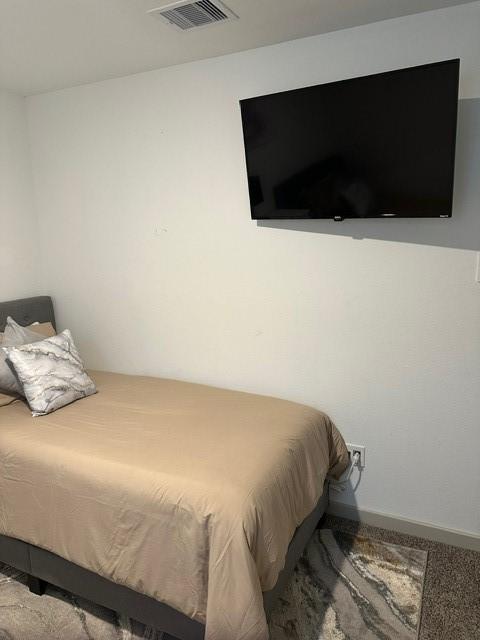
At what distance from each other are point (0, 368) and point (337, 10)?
2.30 meters

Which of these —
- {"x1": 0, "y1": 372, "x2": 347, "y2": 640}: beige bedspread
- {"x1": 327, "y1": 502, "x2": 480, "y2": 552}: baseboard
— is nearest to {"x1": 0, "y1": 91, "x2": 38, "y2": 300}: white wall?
{"x1": 0, "y1": 372, "x2": 347, "y2": 640}: beige bedspread

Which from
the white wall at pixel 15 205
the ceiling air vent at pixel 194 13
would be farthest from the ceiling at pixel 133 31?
the white wall at pixel 15 205

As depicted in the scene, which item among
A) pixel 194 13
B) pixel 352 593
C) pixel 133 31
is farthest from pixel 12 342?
pixel 352 593

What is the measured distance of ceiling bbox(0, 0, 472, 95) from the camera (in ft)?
6.08

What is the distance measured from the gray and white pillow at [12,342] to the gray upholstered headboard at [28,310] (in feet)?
0.26

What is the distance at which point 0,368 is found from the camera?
237 cm

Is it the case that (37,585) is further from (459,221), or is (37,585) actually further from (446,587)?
(459,221)

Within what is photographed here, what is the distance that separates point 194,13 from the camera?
6.24 ft

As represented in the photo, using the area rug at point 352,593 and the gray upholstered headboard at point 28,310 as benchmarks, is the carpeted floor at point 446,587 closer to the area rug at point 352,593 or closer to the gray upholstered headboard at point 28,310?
the area rug at point 352,593

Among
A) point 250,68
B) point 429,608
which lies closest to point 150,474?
point 429,608

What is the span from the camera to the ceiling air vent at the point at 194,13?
72.0 inches

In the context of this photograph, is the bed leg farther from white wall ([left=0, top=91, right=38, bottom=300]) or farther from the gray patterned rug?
white wall ([left=0, top=91, right=38, bottom=300])

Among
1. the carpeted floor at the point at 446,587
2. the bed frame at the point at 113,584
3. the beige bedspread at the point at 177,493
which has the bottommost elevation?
the carpeted floor at the point at 446,587

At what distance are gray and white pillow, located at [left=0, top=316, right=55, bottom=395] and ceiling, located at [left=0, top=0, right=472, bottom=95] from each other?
142 cm
